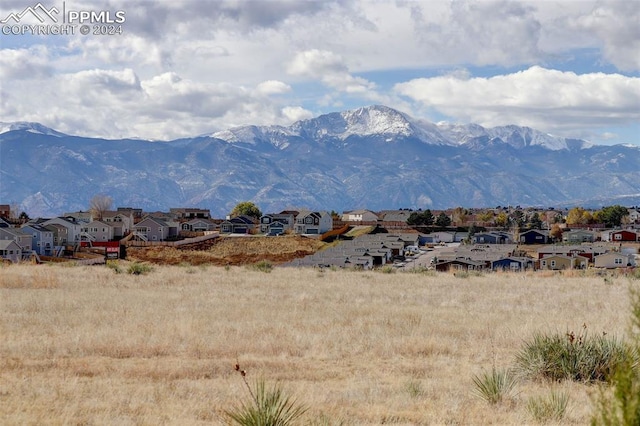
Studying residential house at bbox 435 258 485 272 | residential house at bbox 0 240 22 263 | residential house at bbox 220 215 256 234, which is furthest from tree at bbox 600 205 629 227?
residential house at bbox 0 240 22 263

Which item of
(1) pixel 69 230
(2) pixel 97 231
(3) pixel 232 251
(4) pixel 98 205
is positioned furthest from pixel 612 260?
(4) pixel 98 205

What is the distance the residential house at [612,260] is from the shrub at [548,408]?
7641cm

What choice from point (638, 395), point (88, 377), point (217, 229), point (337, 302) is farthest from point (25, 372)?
point (217, 229)

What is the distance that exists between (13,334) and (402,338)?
11.3m

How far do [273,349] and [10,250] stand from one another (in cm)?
7178

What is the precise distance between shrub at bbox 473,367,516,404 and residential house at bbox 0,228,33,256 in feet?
Result: 263

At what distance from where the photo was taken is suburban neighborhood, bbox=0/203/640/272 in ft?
268

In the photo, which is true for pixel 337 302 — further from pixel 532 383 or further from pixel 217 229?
pixel 217 229

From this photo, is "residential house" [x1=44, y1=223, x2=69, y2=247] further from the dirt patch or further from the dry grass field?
the dry grass field

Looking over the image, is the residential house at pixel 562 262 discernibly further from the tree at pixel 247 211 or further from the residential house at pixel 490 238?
the tree at pixel 247 211

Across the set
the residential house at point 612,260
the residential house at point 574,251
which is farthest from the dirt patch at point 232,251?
the residential house at point 612,260

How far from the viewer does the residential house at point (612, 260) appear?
8394 cm

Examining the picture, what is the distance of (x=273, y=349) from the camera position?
19484 mm

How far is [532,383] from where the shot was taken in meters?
15.7
